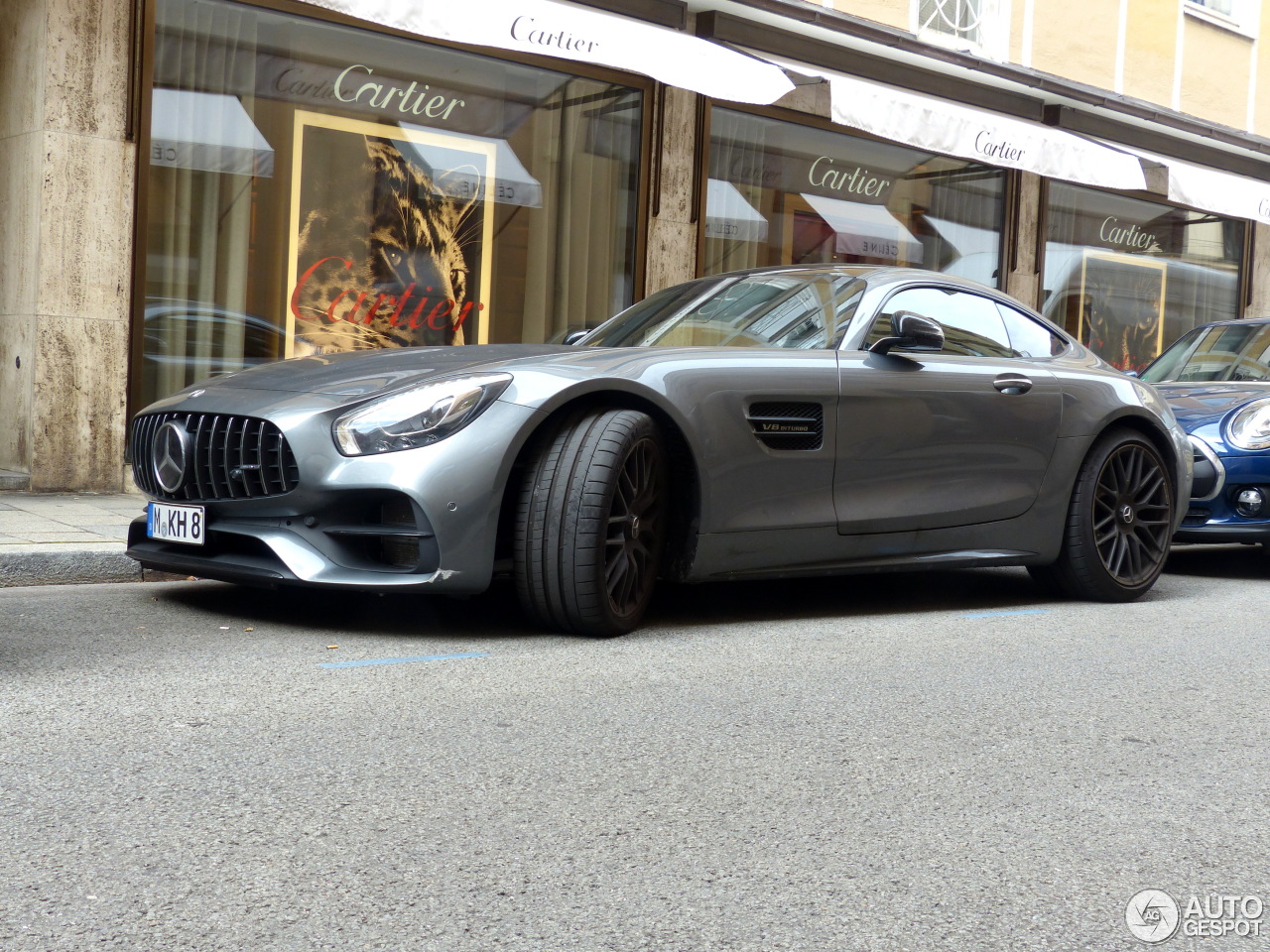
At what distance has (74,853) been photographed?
98.0 inches

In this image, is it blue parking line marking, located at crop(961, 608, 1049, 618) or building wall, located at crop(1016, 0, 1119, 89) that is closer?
blue parking line marking, located at crop(961, 608, 1049, 618)

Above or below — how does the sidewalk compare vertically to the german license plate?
below

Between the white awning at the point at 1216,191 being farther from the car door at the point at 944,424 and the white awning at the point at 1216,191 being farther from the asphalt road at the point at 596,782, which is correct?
the asphalt road at the point at 596,782

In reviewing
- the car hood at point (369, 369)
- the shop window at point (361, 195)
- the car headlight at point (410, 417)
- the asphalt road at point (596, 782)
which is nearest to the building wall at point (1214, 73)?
the shop window at point (361, 195)

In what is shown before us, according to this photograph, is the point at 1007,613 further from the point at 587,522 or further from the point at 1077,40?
the point at 1077,40

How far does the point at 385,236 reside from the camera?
961 centimetres

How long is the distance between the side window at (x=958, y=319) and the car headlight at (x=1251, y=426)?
2002mm

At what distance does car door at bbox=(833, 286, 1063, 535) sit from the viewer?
532 cm

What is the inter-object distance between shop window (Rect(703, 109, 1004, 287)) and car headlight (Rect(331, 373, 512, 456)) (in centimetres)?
719

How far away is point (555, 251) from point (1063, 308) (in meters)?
6.43

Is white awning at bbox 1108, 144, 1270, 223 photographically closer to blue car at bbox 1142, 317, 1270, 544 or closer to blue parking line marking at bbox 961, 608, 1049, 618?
blue car at bbox 1142, 317, 1270, 544

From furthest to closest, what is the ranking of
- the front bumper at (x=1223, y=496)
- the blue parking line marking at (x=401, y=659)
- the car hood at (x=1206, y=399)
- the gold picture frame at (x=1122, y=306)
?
the gold picture frame at (x=1122, y=306), the car hood at (x=1206, y=399), the front bumper at (x=1223, y=496), the blue parking line marking at (x=401, y=659)

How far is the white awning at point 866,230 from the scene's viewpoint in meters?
12.5

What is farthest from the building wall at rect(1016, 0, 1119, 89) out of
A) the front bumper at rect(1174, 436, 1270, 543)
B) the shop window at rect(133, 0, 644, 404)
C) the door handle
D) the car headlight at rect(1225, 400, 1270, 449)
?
the door handle
